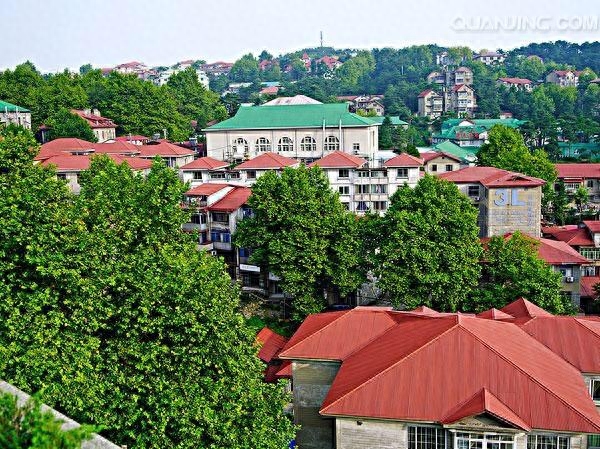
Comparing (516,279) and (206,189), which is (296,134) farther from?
(516,279)

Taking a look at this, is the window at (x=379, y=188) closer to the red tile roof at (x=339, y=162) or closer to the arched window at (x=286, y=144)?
the red tile roof at (x=339, y=162)

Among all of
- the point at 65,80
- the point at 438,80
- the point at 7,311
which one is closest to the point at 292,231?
the point at 7,311

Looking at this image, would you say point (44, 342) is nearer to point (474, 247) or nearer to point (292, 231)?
point (292, 231)

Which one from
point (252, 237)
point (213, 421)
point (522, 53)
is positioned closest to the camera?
point (213, 421)

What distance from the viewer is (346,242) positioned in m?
27.9

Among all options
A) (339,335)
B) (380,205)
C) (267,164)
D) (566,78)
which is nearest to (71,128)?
(267,164)

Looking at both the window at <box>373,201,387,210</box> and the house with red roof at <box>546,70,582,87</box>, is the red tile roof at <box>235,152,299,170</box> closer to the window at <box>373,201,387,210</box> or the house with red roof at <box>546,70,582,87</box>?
the window at <box>373,201,387,210</box>

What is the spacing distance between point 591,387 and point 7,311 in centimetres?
1449

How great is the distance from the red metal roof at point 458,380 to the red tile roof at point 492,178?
17.9m

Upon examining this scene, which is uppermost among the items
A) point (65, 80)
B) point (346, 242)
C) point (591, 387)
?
point (65, 80)

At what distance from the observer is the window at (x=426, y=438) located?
15344 mm

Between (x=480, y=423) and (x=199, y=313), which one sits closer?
(x=480, y=423)

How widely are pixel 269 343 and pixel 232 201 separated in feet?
31.2

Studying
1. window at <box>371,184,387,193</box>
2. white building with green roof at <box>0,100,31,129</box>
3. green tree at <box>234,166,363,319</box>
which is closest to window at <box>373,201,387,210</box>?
window at <box>371,184,387,193</box>
